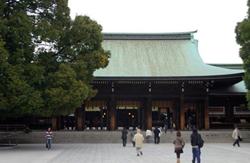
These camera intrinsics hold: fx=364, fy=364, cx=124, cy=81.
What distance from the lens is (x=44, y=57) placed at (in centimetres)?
2295

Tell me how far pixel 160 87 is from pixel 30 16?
44.9 ft

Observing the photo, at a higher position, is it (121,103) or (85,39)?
(85,39)

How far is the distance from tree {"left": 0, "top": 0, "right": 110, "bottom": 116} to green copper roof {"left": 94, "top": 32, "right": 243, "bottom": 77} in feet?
26.1

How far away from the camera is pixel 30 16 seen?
22844mm

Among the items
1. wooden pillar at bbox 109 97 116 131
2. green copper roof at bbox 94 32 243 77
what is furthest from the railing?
green copper roof at bbox 94 32 243 77

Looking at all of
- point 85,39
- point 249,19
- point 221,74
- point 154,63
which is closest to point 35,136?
point 85,39

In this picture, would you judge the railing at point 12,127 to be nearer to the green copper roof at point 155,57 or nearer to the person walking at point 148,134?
the green copper roof at point 155,57

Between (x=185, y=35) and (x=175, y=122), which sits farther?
(x=185, y=35)

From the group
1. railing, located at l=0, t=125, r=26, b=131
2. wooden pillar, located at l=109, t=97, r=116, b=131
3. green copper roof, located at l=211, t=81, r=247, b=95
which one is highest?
green copper roof, located at l=211, t=81, r=247, b=95

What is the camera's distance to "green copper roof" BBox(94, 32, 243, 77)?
106 feet

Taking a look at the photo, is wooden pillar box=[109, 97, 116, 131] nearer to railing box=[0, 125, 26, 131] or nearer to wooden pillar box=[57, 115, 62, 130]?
wooden pillar box=[57, 115, 62, 130]

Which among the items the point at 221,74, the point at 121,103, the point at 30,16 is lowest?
the point at 121,103

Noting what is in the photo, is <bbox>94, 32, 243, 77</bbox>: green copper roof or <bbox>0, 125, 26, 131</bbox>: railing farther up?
<bbox>94, 32, 243, 77</bbox>: green copper roof

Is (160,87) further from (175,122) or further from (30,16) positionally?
(30,16)
